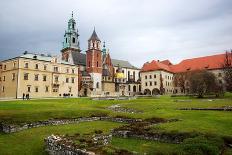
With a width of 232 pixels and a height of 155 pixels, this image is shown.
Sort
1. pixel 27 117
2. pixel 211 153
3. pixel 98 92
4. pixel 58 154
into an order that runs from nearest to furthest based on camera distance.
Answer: pixel 211 153, pixel 58 154, pixel 27 117, pixel 98 92

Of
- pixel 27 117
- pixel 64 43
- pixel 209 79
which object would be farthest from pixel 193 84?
pixel 64 43

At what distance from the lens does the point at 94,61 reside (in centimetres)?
9512

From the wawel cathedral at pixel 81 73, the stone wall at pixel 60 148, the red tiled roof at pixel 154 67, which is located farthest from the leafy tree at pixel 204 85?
the stone wall at pixel 60 148

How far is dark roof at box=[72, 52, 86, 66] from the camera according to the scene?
99.5m

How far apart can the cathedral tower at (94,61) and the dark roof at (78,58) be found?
15.3 feet

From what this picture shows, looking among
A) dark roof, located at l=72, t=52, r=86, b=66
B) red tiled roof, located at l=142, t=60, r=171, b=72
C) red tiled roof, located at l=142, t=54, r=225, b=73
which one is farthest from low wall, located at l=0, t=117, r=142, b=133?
red tiled roof, located at l=142, t=60, r=171, b=72

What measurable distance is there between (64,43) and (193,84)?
64.9 meters

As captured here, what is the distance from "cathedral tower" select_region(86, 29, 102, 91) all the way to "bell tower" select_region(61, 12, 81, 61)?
12413 millimetres

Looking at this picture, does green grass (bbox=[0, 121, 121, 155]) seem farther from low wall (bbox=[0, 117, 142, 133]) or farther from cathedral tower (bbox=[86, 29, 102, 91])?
cathedral tower (bbox=[86, 29, 102, 91])

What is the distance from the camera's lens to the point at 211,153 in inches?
462

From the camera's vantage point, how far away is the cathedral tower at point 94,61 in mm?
94688

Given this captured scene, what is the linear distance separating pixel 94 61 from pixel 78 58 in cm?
1010

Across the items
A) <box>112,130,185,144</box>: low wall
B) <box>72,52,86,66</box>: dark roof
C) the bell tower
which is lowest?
<box>112,130,185,144</box>: low wall

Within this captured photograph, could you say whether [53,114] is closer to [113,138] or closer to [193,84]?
[113,138]
